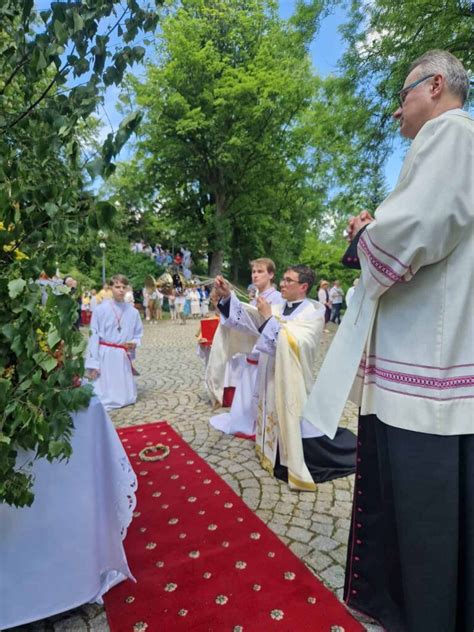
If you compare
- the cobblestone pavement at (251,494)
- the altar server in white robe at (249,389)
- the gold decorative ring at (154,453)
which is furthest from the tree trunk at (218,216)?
the gold decorative ring at (154,453)

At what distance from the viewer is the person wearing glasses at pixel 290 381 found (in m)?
3.58

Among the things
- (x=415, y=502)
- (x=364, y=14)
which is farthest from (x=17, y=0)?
(x=364, y=14)

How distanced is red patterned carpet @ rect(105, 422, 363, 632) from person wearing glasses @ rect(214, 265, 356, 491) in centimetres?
60

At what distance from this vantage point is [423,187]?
1.48m

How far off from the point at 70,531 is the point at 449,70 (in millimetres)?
2735

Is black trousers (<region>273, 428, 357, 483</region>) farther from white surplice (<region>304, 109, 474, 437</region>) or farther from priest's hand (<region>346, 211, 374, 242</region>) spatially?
priest's hand (<region>346, 211, 374, 242</region>)

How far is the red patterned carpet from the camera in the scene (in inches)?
84.7

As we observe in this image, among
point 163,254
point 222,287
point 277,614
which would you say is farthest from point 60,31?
point 163,254

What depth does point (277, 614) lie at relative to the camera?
2184mm

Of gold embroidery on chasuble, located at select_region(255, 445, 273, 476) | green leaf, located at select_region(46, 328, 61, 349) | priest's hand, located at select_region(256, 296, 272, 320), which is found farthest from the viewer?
gold embroidery on chasuble, located at select_region(255, 445, 273, 476)

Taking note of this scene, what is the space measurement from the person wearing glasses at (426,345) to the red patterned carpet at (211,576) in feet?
2.51

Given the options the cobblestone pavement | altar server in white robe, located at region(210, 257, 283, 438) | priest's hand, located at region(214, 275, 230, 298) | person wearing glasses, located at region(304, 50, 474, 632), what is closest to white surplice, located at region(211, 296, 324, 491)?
priest's hand, located at region(214, 275, 230, 298)

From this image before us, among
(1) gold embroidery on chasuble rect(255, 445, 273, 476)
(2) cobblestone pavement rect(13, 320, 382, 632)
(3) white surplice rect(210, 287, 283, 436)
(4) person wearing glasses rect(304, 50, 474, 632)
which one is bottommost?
(2) cobblestone pavement rect(13, 320, 382, 632)

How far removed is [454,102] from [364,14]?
830cm
